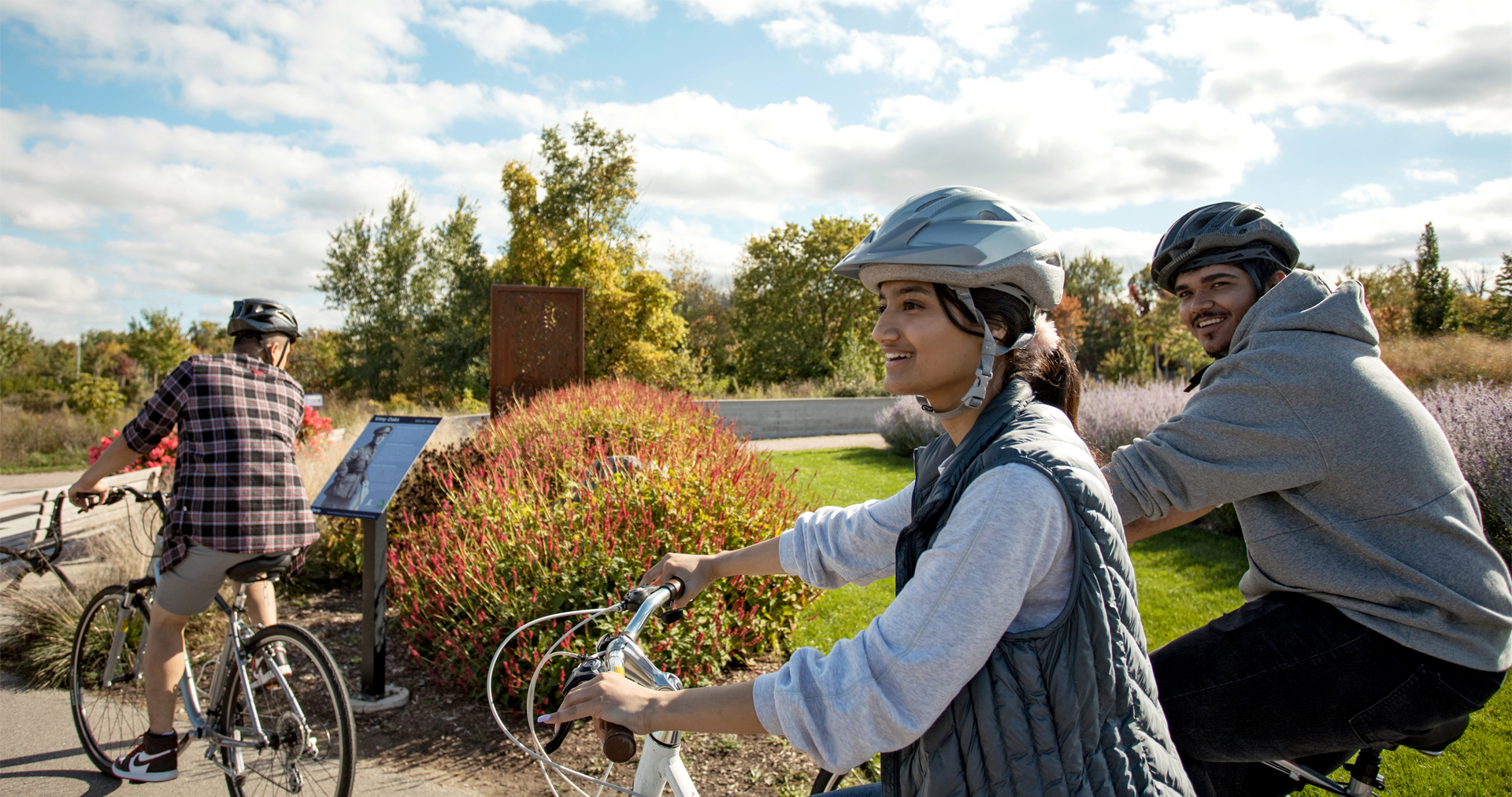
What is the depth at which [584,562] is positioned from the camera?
412 cm

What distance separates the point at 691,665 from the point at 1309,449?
300 centimetres

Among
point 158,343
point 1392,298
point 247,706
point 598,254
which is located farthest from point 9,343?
point 1392,298

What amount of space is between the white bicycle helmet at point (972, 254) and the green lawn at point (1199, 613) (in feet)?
5.92

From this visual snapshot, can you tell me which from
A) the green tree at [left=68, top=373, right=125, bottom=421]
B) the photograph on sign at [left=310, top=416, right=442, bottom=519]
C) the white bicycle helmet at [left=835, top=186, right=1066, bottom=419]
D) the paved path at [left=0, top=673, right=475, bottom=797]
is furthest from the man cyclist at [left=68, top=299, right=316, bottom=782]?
the green tree at [left=68, top=373, right=125, bottom=421]

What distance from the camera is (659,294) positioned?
2339cm

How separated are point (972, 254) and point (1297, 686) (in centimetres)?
130

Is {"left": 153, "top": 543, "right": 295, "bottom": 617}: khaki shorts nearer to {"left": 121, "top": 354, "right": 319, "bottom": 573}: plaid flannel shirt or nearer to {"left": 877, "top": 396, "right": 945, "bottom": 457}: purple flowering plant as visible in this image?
{"left": 121, "top": 354, "right": 319, "bottom": 573}: plaid flannel shirt

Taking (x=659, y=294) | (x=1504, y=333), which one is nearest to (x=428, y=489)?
(x=659, y=294)

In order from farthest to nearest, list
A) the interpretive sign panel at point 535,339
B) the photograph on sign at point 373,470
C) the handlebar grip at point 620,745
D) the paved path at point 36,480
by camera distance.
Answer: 1. the paved path at point 36,480
2. the interpretive sign panel at point 535,339
3. the photograph on sign at point 373,470
4. the handlebar grip at point 620,745

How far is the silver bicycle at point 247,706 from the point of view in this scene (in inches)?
124

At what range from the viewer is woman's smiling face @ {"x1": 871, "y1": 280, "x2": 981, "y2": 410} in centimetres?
150

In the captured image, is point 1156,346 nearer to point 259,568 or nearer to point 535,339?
point 535,339

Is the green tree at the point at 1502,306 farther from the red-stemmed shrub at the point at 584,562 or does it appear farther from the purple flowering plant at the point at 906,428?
the red-stemmed shrub at the point at 584,562

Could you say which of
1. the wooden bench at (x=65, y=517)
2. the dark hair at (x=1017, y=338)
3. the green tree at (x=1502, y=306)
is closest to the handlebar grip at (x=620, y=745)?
the dark hair at (x=1017, y=338)
